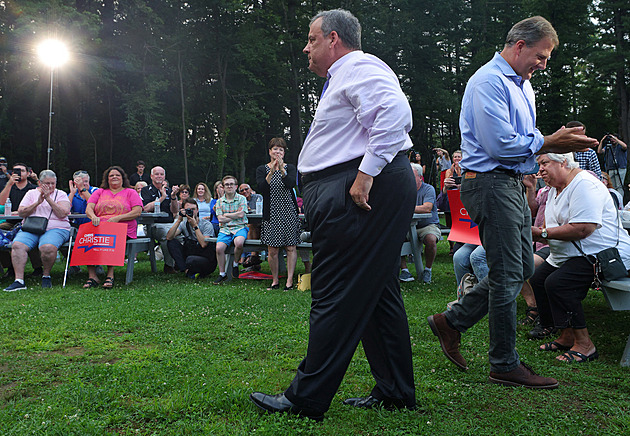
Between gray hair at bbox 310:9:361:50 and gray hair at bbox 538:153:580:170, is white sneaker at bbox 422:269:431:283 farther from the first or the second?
gray hair at bbox 310:9:361:50

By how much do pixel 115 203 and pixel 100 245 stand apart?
2.42 ft

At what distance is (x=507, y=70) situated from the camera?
300cm

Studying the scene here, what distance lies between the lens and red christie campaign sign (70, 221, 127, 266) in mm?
7152

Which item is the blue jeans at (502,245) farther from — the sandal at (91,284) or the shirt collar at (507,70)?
the sandal at (91,284)

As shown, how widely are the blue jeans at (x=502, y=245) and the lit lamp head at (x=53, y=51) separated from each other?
1656cm

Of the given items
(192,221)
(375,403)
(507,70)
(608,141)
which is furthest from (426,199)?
(608,141)

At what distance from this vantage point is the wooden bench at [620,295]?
339 centimetres

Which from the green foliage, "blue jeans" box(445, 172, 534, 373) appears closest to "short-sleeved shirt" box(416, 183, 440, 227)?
"blue jeans" box(445, 172, 534, 373)

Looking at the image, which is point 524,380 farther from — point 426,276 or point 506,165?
point 426,276

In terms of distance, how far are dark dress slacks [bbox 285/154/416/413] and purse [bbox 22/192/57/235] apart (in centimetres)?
625

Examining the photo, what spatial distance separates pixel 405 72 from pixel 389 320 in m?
32.4

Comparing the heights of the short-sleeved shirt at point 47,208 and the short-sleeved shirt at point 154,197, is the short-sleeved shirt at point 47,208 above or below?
below

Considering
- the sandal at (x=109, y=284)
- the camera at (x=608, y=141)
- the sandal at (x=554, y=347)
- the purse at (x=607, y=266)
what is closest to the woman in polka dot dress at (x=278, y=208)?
the sandal at (x=109, y=284)

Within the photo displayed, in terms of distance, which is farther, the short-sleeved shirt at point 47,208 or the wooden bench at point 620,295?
the short-sleeved shirt at point 47,208
